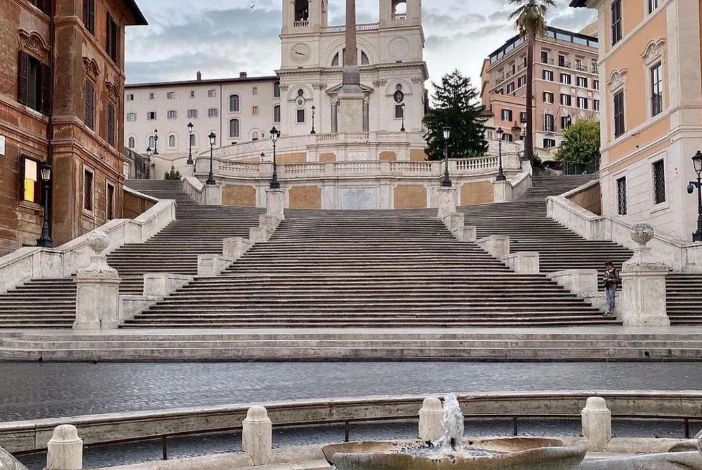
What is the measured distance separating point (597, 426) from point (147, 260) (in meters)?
22.2

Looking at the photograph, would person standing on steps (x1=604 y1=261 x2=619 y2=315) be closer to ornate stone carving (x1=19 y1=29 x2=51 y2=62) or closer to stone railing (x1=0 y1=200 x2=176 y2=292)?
stone railing (x1=0 y1=200 x2=176 y2=292)

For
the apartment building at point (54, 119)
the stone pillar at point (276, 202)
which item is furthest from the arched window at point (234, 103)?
the stone pillar at point (276, 202)

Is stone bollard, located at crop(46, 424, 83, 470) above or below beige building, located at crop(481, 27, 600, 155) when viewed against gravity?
below

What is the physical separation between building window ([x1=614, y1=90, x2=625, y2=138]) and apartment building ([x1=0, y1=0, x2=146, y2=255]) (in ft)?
73.4

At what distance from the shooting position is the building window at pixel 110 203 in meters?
36.5

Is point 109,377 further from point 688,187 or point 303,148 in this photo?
point 303,148

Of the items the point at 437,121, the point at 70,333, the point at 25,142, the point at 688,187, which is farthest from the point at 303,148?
the point at 70,333

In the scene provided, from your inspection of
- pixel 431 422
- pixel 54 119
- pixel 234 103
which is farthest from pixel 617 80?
pixel 234 103

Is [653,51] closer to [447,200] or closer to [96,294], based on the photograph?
[447,200]

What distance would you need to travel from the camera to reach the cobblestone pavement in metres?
11.2

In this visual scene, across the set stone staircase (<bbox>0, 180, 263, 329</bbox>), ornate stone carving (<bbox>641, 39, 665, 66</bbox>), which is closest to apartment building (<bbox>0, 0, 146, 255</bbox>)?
stone staircase (<bbox>0, 180, 263, 329</bbox>)

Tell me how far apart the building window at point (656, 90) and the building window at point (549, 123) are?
76891 mm

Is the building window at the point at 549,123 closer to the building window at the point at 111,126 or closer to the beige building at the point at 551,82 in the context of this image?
the beige building at the point at 551,82

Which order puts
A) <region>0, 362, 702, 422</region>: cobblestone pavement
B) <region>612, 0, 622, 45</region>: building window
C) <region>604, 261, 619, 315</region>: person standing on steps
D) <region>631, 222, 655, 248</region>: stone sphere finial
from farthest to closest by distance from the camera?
<region>612, 0, 622, 45</region>: building window < <region>604, 261, 619, 315</region>: person standing on steps < <region>631, 222, 655, 248</region>: stone sphere finial < <region>0, 362, 702, 422</region>: cobblestone pavement
